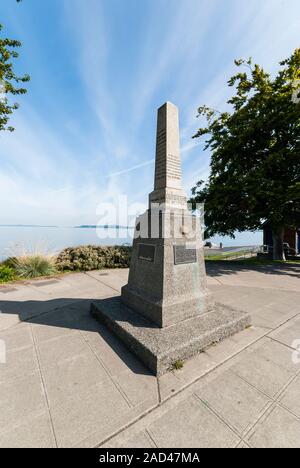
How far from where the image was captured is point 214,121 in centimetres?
1449

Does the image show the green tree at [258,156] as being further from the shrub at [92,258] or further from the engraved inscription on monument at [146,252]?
the engraved inscription on monument at [146,252]

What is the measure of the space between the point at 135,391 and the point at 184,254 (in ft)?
8.02

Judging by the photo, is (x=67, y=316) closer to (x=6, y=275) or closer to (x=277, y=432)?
(x=277, y=432)

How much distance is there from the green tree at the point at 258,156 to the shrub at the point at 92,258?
21.0 feet

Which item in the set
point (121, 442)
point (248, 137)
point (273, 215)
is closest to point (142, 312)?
point (121, 442)

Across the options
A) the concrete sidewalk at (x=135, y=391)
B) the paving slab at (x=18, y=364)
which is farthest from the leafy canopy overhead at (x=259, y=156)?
the paving slab at (x=18, y=364)

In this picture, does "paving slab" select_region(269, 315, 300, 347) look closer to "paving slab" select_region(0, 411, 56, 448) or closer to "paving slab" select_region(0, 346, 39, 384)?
"paving slab" select_region(0, 411, 56, 448)

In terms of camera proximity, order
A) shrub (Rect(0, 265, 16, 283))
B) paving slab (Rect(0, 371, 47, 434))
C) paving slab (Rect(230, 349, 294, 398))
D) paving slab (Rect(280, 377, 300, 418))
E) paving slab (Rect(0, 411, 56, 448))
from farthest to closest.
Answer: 1. shrub (Rect(0, 265, 16, 283))
2. paving slab (Rect(230, 349, 294, 398))
3. paving slab (Rect(280, 377, 300, 418))
4. paving slab (Rect(0, 371, 47, 434))
5. paving slab (Rect(0, 411, 56, 448))

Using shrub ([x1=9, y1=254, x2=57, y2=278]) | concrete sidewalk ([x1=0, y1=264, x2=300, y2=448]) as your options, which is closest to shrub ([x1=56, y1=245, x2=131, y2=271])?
shrub ([x1=9, y1=254, x2=57, y2=278])

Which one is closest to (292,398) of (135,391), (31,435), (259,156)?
(135,391)

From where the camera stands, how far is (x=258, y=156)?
43.4 ft

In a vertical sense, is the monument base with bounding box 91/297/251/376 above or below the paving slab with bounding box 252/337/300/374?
above

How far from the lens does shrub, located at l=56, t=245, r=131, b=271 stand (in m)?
9.62
